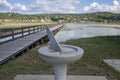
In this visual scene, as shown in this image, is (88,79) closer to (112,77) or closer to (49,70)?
(112,77)

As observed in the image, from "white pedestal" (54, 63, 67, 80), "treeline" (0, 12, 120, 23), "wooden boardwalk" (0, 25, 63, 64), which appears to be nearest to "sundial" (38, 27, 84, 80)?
"white pedestal" (54, 63, 67, 80)

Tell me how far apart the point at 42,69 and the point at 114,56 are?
3924 millimetres

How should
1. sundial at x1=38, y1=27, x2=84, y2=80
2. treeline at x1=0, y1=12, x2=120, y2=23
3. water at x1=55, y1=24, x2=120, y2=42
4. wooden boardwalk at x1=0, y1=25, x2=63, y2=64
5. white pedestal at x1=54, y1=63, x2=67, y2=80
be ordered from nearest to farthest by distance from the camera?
sundial at x1=38, y1=27, x2=84, y2=80 < white pedestal at x1=54, y1=63, x2=67, y2=80 < wooden boardwalk at x1=0, y1=25, x2=63, y2=64 < water at x1=55, y1=24, x2=120, y2=42 < treeline at x1=0, y1=12, x2=120, y2=23

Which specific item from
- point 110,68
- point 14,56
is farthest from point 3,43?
point 110,68

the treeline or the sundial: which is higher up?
the sundial

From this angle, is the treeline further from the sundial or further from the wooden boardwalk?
the sundial

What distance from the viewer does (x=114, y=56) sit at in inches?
380

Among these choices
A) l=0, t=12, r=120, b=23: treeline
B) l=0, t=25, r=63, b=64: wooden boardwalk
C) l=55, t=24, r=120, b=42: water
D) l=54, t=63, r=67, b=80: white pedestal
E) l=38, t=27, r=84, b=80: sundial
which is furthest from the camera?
l=0, t=12, r=120, b=23: treeline

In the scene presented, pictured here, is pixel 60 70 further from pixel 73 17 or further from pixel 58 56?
pixel 73 17

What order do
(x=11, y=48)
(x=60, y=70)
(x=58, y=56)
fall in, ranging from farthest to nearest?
→ (x=11, y=48)
(x=60, y=70)
(x=58, y=56)

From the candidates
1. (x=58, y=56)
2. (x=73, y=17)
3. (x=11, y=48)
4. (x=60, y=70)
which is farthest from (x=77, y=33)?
(x=73, y=17)

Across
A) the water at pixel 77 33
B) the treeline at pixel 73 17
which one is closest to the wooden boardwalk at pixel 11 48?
the water at pixel 77 33

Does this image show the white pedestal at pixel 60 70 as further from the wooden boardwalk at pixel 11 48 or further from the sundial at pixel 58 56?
the wooden boardwalk at pixel 11 48

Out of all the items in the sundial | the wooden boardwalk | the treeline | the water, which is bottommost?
the treeline
